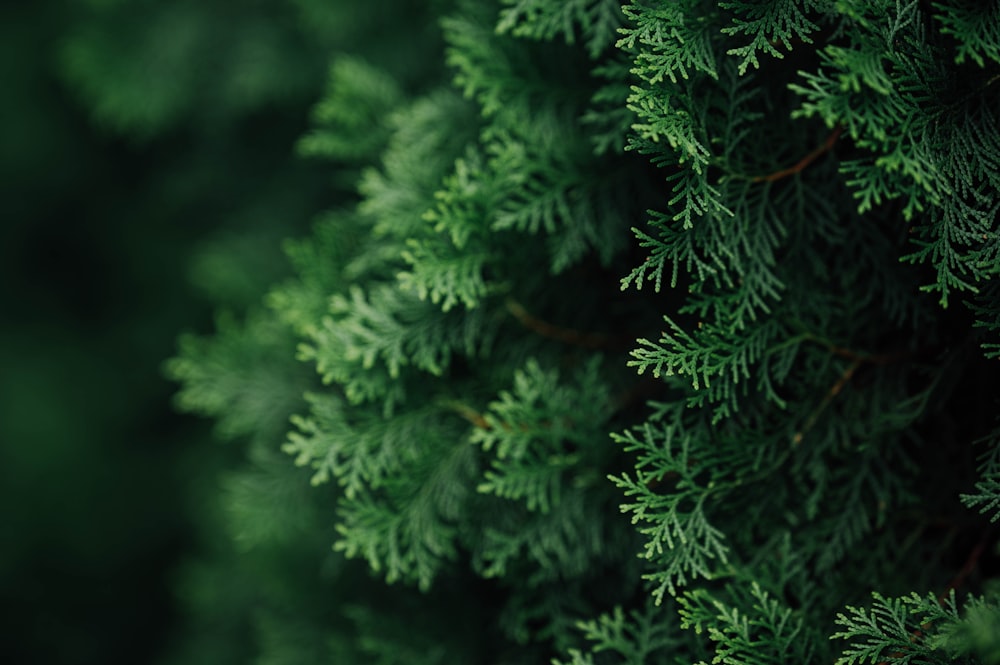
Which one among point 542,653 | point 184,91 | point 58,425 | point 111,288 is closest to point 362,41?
point 184,91

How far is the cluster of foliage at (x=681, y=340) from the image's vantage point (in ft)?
5.41

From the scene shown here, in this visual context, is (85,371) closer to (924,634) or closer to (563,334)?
(563,334)

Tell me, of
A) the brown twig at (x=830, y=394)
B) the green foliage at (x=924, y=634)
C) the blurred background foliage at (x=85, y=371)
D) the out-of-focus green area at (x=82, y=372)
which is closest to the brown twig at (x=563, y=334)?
the brown twig at (x=830, y=394)

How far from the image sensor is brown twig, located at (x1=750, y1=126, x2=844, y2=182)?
184 centimetres

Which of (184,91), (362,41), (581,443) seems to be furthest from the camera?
(184,91)

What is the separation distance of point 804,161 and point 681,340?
533mm

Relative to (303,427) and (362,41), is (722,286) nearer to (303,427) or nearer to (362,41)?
(303,427)

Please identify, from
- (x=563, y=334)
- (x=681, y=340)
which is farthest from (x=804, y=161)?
(x=563, y=334)

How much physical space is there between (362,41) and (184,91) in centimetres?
116

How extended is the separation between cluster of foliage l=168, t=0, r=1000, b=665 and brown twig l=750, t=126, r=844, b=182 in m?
0.01

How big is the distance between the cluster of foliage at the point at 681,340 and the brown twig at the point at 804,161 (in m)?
0.01

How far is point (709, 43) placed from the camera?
172 centimetres

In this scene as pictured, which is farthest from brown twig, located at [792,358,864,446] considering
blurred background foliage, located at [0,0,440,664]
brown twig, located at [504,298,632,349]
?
blurred background foliage, located at [0,0,440,664]

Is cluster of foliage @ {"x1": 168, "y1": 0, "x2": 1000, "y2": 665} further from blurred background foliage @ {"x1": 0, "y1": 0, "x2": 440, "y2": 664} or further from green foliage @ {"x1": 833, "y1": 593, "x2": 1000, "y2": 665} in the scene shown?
A: blurred background foliage @ {"x1": 0, "y1": 0, "x2": 440, "y2": 664}
